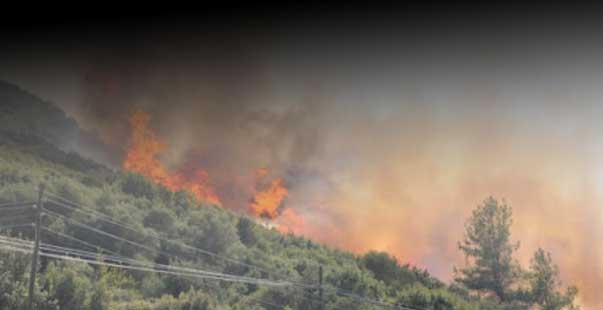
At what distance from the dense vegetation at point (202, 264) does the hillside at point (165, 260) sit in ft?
0.41

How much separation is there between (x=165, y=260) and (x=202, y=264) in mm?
3871

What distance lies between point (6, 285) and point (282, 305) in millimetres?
26706

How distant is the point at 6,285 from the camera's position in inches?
1283

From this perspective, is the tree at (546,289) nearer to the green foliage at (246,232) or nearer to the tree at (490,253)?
the tree at (490,253)

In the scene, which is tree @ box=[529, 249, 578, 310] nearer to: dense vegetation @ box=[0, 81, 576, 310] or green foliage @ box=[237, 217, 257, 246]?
dense vegetation @ box=[0, 81, 576, 310]

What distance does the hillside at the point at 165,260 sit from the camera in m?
38.1

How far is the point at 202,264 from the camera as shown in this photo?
58438 millimetres

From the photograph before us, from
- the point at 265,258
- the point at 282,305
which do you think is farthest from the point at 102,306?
the point at 265,258

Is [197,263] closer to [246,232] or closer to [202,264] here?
[202,264]

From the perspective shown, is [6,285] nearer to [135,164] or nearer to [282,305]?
[282,305]

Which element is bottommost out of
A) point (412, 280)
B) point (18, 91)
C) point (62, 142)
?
point (412, 280)

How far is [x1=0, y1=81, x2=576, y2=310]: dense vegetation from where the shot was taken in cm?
4078

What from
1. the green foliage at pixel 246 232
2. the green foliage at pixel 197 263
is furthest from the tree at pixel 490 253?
the green foliage at pixel 246 232

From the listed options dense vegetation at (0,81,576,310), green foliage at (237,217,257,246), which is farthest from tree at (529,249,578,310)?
green foliage at (237,217,257,246)
